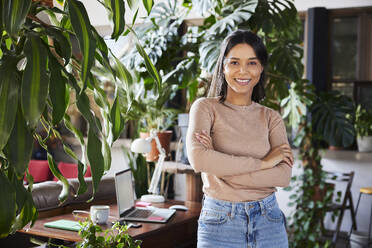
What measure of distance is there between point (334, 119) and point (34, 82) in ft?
12.4

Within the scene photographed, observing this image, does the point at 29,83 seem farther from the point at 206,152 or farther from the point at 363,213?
the point at 363,213

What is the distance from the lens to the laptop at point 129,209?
2.92 m

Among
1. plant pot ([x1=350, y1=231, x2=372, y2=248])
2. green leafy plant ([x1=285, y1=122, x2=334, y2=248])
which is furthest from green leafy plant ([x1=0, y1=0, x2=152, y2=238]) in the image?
plant pot ([x1=350, y1=231, x2=372, y2=248])

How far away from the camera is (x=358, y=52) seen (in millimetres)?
5668

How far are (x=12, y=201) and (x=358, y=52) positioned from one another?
17.1 feet

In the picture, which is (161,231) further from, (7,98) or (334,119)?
(334,119)

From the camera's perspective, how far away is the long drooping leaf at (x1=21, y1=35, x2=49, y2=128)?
3.45ft

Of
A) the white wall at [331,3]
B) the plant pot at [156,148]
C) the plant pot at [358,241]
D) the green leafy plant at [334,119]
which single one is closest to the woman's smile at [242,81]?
the plant pot at [156,148]

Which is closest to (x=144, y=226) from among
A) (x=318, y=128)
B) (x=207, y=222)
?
(x=207, y=222)

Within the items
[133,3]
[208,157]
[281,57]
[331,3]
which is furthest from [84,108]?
[331,3]

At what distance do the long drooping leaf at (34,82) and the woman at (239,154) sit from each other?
950 mm

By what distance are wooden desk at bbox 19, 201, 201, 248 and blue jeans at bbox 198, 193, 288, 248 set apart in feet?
2.61

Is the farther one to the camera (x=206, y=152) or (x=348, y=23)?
(x=348, y=23)

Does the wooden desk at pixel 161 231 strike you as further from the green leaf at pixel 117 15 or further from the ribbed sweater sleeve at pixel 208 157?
the green leaf at pixel 117 15
